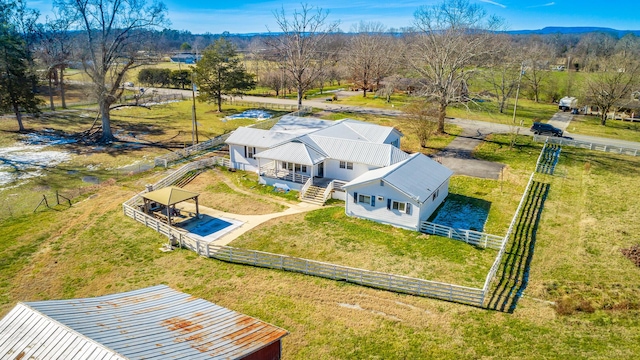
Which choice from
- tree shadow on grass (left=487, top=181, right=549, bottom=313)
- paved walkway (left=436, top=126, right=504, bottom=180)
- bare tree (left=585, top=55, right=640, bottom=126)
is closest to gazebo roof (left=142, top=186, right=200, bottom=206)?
tree shadow on grass (left=487, top=181, right=549, bottom=313)

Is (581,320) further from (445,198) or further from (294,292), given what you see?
(445,198)

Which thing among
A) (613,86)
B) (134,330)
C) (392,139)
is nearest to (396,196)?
(392,139)

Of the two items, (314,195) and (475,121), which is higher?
(475,121)

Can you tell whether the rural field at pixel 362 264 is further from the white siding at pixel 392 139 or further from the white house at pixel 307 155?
the white siding at pixel 392 139

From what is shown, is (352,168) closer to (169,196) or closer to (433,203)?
(433,203)

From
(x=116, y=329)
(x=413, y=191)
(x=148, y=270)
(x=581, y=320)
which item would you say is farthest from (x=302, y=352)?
(x=413, y=191)

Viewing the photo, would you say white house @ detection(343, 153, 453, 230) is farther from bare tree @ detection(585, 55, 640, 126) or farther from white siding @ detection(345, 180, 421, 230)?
bare tree @ detection(585, 55, 640, 126)

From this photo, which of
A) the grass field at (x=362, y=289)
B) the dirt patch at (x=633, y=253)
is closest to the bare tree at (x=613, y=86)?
the grass field at (x=362, y=289)
